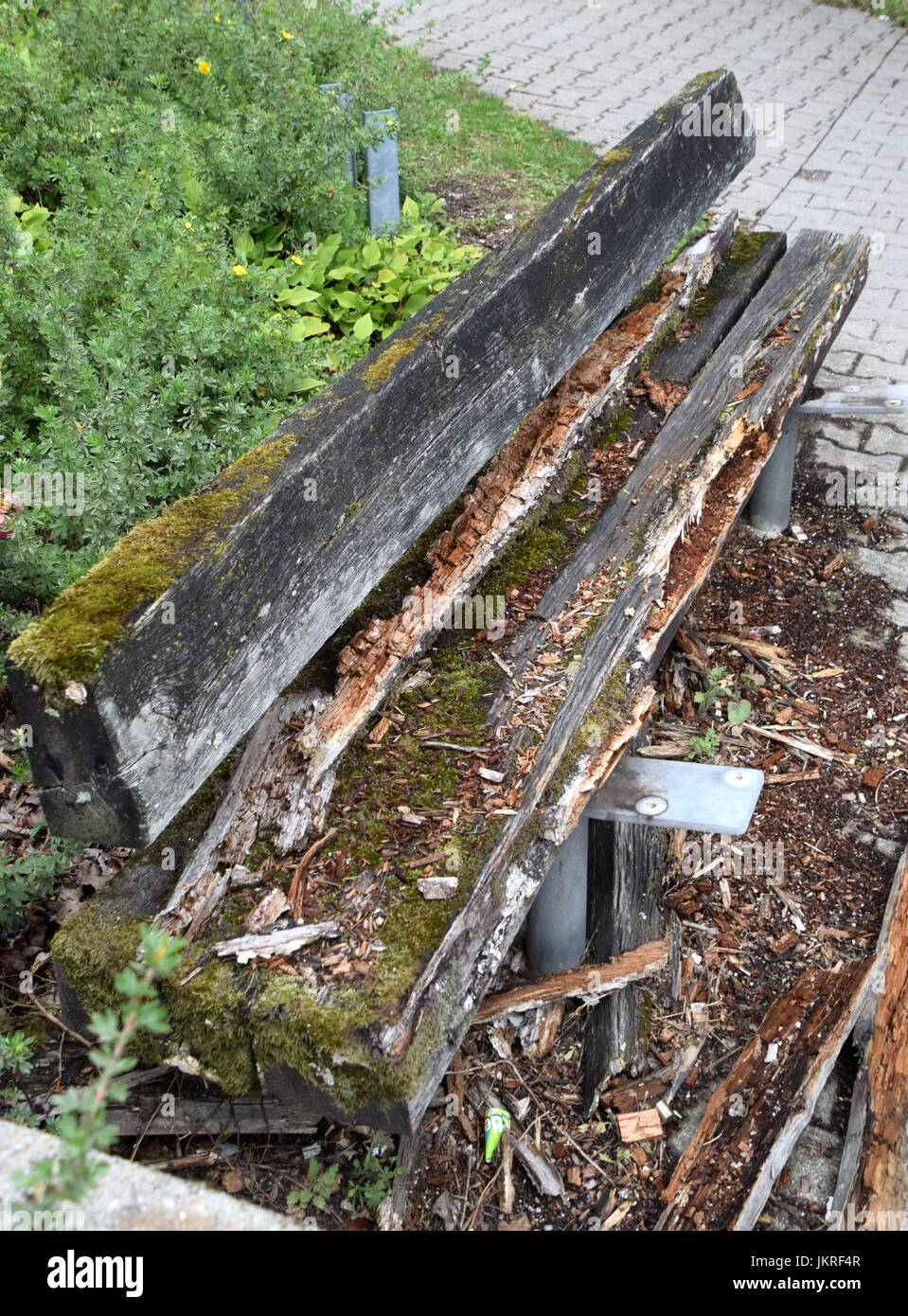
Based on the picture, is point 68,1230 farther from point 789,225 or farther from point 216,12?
point 789,225

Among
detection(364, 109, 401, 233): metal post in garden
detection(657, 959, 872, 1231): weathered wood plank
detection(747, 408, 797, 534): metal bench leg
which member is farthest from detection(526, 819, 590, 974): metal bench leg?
detection(364, 109, 401, 233): metal post in garden

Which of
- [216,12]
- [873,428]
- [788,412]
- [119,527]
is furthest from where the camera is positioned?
[216,12]

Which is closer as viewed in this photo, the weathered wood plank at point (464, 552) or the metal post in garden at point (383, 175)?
the weathered wood plank at point (464, 552)

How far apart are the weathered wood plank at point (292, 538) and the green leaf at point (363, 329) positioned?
53.3 inches

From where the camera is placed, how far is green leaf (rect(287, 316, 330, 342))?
193 inches

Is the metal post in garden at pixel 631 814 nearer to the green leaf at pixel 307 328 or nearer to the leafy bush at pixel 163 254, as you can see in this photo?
the leafy bush at pixel 163 254

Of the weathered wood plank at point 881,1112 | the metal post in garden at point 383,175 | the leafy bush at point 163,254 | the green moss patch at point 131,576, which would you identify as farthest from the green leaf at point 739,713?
the metal post in garden at point 383,175

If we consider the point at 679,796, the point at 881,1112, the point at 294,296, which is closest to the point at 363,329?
the point at 294,296

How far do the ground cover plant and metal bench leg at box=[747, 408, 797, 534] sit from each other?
5.85 feet

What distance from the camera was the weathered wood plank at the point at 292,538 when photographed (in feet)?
6.95

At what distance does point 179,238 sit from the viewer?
4316 millimetres

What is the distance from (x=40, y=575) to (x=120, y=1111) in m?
1.66

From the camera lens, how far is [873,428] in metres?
5.59

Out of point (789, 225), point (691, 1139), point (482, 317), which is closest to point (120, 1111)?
point (691, 1139)
